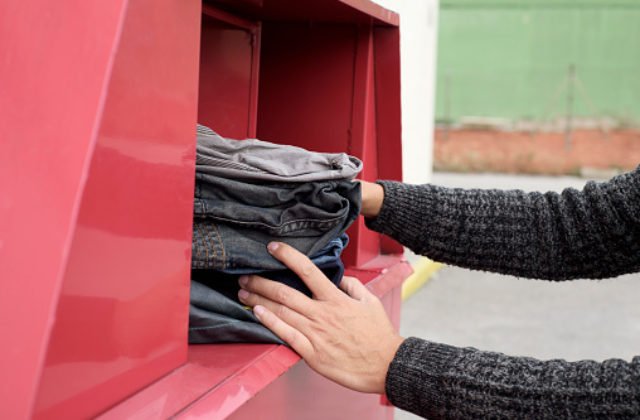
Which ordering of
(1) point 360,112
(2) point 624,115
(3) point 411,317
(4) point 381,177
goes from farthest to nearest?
(2) point 624,115, (3) point 411,317, (4) point 381,177, (1) point 360,112

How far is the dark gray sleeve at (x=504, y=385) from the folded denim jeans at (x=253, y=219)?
26cm

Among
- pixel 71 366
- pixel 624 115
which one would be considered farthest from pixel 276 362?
pixel 624 115

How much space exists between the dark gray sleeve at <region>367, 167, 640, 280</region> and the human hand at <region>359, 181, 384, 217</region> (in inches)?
0.4

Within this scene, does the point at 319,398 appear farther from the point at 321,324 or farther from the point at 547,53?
the point at 547,53

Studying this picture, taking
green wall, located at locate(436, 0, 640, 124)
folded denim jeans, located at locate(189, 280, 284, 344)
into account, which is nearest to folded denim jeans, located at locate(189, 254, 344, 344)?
folded denim jeans, located at locate(189, 280, 284, 344)

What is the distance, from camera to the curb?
4914mm

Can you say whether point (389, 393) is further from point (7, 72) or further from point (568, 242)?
point (7, 72)

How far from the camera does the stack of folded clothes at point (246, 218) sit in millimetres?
1100

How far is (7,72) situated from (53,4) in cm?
9

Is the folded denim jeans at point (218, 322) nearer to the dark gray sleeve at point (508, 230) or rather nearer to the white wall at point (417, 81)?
the dark gray sleeve at point (508, 230)

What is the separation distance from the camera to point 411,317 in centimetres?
453

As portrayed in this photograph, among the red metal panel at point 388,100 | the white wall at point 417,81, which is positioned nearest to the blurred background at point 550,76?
the white wall at point 417,81

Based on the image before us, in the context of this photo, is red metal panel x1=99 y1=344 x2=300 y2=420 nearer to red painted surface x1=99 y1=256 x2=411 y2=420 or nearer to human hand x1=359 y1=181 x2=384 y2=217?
red painted surface x1=99 y1=256 x2=411 y2=420

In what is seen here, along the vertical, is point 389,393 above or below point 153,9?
below
